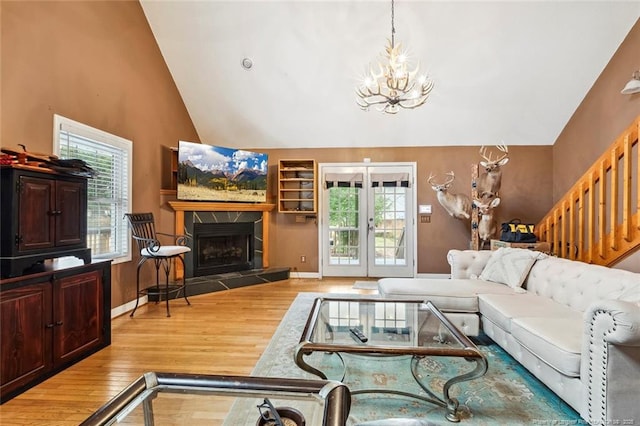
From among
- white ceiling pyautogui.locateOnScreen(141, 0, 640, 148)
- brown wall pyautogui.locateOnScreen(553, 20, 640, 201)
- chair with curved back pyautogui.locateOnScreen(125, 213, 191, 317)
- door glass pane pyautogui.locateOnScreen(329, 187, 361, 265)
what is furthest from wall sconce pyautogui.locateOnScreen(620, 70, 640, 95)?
chair with curved back pyautogui.locateOnScreen(125, 213, 191, 317)

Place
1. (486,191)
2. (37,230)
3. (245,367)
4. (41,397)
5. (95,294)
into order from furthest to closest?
(486,191), (95,294), (245,367), (37,230), (41,397)

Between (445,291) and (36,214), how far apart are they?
11.6 feet

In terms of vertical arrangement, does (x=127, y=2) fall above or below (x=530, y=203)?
above

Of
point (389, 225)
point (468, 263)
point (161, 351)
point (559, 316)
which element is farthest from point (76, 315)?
point (389, 225)

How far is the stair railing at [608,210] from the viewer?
3.24m

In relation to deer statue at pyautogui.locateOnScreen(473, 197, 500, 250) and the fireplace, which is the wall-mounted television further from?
deer statue at pyautogui.locateOnScreen(473, 197, 500, 250)

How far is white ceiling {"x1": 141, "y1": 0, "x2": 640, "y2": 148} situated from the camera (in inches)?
160

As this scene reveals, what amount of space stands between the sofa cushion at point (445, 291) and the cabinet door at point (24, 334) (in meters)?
2.94

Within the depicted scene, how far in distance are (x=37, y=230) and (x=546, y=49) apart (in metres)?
6.14

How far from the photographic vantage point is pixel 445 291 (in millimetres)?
3020

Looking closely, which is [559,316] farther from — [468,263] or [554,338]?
[468,263]

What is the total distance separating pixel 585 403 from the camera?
1688 mm

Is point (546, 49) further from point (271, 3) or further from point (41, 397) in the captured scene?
point (41, 397)

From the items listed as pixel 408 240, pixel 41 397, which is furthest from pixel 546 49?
pixel 41 397
